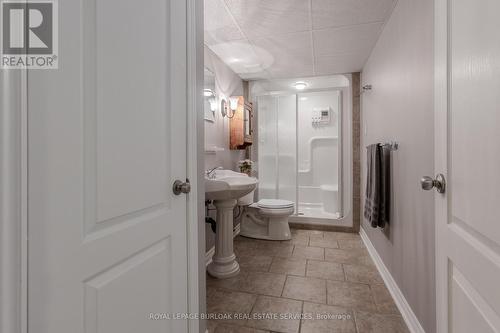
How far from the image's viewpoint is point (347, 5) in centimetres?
191

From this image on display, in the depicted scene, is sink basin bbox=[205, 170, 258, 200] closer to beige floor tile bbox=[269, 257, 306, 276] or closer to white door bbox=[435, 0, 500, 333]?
beige floor tile bbox=[269, 257, 306, 276]

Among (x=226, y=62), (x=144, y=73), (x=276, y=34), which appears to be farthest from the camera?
(x=226, y=62)

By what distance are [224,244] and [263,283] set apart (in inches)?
19.0

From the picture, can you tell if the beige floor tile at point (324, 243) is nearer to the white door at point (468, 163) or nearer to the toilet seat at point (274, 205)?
the toilet seat at point (274, 205)

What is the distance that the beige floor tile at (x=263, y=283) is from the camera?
1.99m

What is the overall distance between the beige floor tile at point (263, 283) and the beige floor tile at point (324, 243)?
3.14ft

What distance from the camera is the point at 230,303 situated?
1.84 m

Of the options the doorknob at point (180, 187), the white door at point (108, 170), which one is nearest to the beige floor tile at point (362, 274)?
the white door at point (108, 170)

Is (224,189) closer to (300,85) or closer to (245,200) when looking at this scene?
(245,200)

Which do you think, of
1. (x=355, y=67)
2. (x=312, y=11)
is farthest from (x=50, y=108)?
(x=355, y=67)

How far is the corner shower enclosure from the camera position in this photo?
4062 millimetres

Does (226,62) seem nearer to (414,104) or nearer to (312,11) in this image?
(312,11)

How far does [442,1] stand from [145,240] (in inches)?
54.4

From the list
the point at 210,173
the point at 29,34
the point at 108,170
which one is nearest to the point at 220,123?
the point at 210,173
